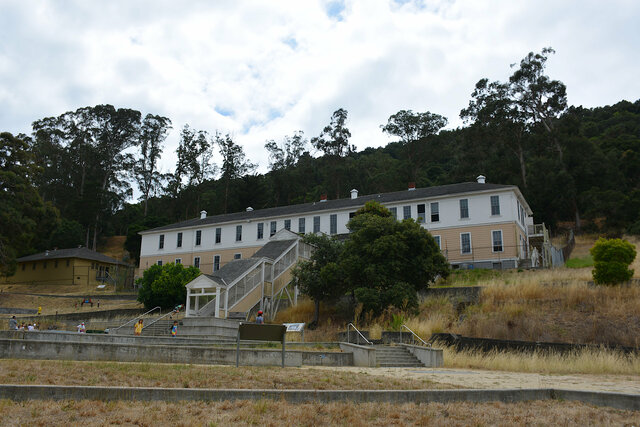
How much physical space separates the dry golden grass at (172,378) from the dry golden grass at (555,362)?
214 inches

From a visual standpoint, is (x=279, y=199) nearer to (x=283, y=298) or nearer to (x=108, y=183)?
(x=108, y=183)

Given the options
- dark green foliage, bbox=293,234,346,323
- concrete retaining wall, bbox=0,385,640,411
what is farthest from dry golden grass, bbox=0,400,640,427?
dark green foliage, bbox=293,234,346,323

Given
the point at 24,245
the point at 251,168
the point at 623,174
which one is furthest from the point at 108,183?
the point at 623,174

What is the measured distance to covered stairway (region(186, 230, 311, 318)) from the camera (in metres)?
29.5

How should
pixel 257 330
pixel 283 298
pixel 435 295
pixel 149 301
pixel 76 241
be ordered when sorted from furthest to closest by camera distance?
pixel 76 241, pixel 149 301, pixel 283 298, pixel 435 295, pixel 257 330

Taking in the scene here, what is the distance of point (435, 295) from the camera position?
2866cm

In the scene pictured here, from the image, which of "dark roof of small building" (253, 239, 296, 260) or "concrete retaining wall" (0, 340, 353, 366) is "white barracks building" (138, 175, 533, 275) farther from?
"concrete retaining wall" (0, 340, 353, 366)

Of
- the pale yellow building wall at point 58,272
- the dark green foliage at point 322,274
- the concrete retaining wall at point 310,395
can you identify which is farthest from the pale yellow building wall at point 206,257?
the concrete retaining wall at point 310,395

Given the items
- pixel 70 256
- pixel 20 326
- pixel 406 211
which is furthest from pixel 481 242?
pixel 70 256

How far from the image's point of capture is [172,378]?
30.5 ft

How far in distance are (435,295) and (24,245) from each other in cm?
3999

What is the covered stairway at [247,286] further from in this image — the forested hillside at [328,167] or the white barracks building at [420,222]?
the forested hillside at [328,167]

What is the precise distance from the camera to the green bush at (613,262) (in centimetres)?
2456

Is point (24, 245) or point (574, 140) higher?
point (574, 140)
